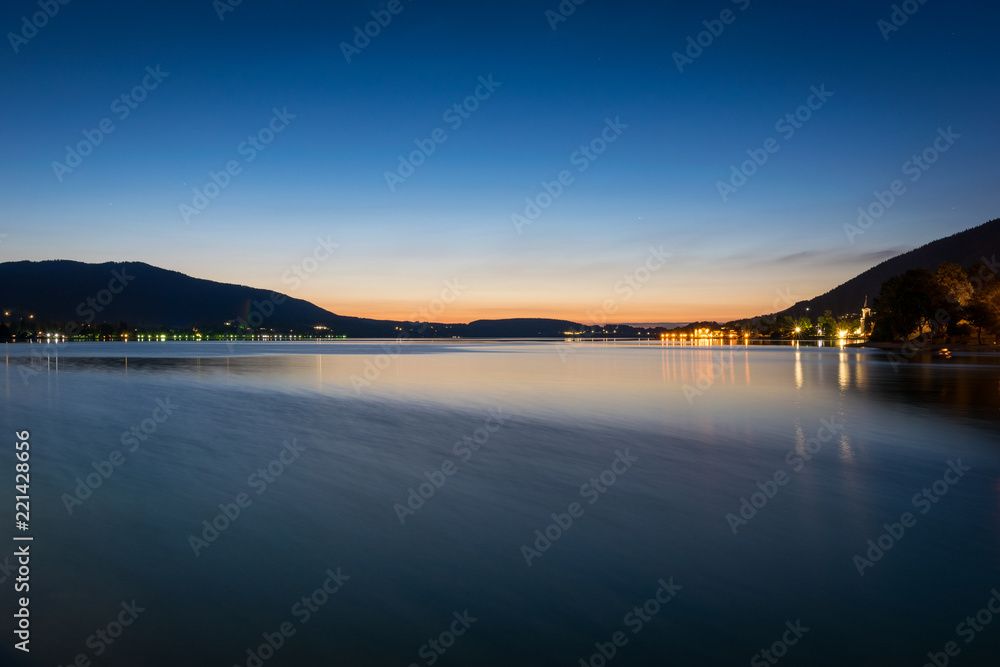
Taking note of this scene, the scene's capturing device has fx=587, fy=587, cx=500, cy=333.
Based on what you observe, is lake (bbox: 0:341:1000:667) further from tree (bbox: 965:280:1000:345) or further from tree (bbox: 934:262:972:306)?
tree (bbox: 934:262:972:306)

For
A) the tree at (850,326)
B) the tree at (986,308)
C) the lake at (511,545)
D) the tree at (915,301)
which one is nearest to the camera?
the lake at (511,545)

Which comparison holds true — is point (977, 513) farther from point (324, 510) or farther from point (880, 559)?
point (324, 510)

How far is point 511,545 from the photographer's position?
6375 mm

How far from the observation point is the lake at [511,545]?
4.39m

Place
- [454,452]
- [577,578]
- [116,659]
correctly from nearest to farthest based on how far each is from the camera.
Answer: [116,659] → [577,578] → [454,452]

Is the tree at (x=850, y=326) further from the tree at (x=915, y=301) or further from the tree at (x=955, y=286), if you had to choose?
the tree at (x=955, y=286)

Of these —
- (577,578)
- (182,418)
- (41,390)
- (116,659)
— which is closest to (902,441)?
(577,578)

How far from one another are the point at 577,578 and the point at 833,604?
7.04 ft

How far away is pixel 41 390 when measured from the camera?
2425 cm

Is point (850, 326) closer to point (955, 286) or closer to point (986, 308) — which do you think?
point (955, 286)

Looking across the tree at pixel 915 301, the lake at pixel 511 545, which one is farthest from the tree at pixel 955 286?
the lake at pixel 511 545

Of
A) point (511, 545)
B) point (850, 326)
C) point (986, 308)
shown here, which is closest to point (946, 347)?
point (986, 308)

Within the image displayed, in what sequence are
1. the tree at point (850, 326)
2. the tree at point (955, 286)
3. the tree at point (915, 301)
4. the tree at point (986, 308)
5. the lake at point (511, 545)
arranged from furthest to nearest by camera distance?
the tree at point (850, 326), the tree at point (915, 301), the tree at point (955, 286), the tree at point (986, 308), the lake at point (511, 545)

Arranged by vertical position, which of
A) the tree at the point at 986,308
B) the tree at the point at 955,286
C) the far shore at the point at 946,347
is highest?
the tree at the point at 955,286
